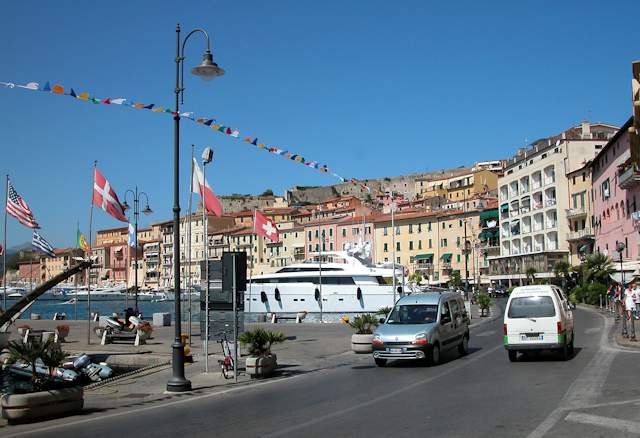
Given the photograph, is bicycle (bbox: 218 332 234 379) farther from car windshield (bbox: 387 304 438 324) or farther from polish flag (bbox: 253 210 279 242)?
polish flag (bbox: 253 210 279 242)

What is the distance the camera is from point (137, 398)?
50.3 ft

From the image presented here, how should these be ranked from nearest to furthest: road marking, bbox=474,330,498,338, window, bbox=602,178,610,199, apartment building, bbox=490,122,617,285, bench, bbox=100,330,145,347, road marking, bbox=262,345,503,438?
road marking, bbox=262,345,503,438 → bench, bbox=100,330,145,347 → road marking, bbox=474,330,498,338 → window, bbox=602,178,610,199 → apartment building, bbox=490,122,617,285

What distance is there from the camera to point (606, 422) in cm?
1009

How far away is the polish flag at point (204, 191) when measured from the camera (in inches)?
996

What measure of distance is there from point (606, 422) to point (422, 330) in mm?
9599

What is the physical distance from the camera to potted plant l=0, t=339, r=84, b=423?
1213 cm

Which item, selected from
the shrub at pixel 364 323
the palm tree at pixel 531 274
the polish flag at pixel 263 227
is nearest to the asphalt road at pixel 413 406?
the shrub at pixel 364 323

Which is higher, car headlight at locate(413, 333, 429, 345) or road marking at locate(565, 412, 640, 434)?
car headlight at locate(413, 333, 429, 345)

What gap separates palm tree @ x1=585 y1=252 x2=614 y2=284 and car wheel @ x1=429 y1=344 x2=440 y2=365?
1581 inches

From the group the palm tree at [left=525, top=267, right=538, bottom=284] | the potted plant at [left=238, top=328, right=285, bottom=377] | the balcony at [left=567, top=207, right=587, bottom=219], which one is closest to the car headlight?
the potted plant at [left=238, top=328, right=285, bottom=377]

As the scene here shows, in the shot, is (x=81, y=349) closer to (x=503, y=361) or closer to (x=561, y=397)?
(x=503, y=361)

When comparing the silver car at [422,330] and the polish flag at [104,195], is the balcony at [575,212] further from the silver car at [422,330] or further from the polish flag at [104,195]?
the polish flag at [104,195]

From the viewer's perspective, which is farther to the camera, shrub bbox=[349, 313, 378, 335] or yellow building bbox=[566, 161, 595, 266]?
yellow building bbox=[566, 161, 595, 266]

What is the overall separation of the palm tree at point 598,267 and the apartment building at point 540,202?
1052 inches
